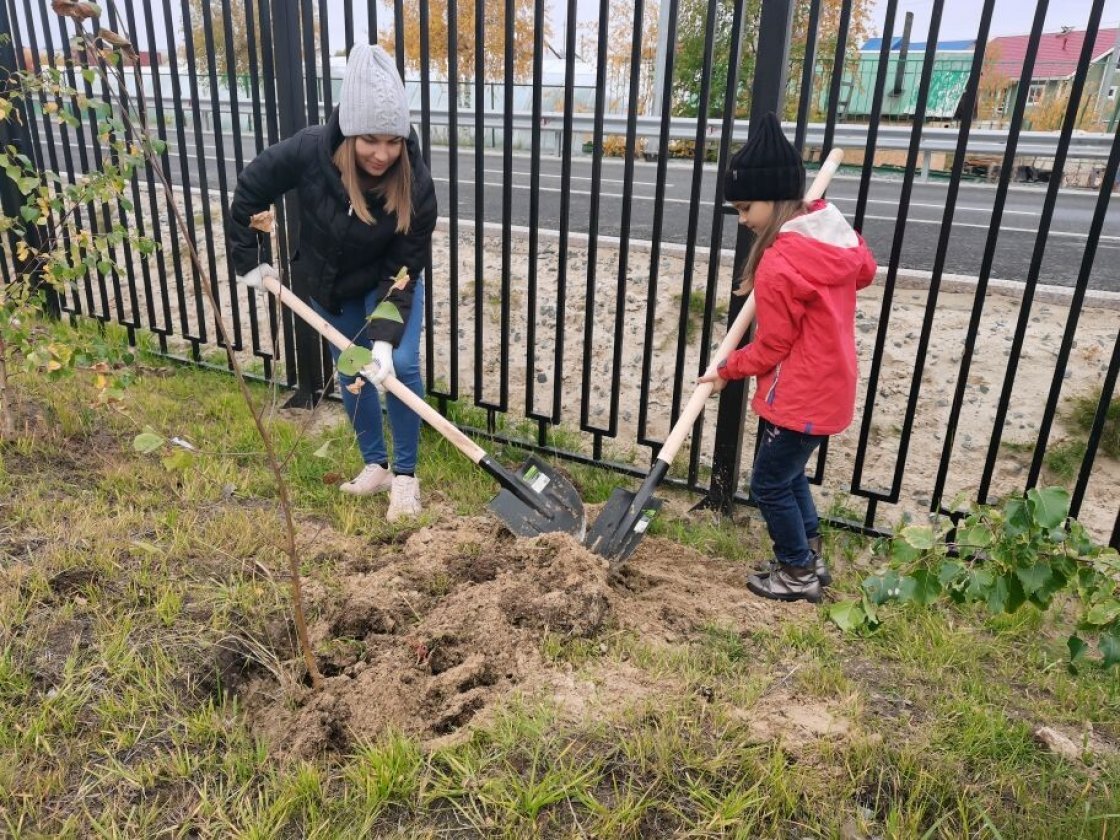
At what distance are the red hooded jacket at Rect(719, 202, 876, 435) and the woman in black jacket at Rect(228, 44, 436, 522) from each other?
1308 mm

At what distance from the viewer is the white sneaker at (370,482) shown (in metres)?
3.46

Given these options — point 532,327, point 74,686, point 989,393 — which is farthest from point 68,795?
point 989,393

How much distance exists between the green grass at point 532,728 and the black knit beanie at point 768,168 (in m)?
1.34

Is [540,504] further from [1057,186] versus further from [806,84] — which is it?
[1057,186]

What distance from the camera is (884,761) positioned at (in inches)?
79.8

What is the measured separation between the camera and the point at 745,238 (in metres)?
3.11

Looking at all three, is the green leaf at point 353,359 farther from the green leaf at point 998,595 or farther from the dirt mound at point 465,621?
the green leaf at point 998,595

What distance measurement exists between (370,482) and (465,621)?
1182mm

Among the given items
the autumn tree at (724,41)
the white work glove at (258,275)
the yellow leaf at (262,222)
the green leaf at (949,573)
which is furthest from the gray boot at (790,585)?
the autumn tree at (724,41)

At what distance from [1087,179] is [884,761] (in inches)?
693

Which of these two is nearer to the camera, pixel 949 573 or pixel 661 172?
pixel 949 573

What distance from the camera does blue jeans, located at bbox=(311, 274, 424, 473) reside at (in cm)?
334

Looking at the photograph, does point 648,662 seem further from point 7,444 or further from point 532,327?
point 7,444

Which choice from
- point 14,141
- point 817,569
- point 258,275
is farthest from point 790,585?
point 14,141
